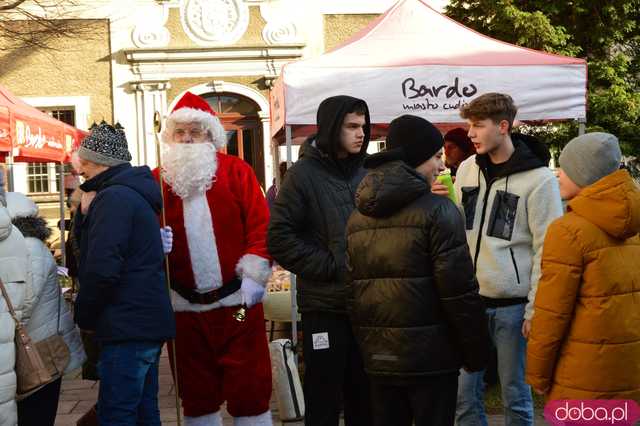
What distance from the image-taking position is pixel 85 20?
18.0m

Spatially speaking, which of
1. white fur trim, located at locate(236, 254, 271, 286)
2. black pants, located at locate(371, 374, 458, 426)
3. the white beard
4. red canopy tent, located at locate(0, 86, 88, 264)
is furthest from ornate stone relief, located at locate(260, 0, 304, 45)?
black pants, located at locate(371, 374, 458, 426)

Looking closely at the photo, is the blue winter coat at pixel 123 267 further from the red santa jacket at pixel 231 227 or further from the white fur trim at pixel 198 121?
the white fur trim at pixel 198 121

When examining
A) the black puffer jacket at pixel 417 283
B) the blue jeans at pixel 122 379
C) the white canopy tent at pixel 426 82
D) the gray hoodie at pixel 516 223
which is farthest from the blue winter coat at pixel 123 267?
the white canopy tent at pixel 426 82

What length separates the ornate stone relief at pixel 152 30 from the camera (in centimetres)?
1784

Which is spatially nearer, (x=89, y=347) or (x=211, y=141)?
(x=89, y=347)

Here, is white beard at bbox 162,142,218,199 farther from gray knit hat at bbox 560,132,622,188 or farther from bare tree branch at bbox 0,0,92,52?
bare tree branch at bbox 0,0,92,52

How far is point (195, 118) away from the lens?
4082 millimetres

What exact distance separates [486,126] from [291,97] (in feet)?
8.09

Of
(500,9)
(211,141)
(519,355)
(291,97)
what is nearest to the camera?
(519,355)

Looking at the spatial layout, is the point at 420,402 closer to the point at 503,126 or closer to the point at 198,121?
the point at 503,126

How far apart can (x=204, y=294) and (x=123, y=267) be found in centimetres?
65

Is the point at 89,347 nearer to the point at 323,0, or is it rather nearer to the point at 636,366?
the point at 636,366

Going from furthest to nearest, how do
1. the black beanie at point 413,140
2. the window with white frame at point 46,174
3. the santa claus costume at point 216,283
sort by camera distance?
1. the window with white frame at point 46,174
2. the santa claus costume at point 216,283
3. the black beanie at point 413,140

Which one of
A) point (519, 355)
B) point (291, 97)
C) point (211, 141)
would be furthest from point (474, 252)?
point (291, 97)
